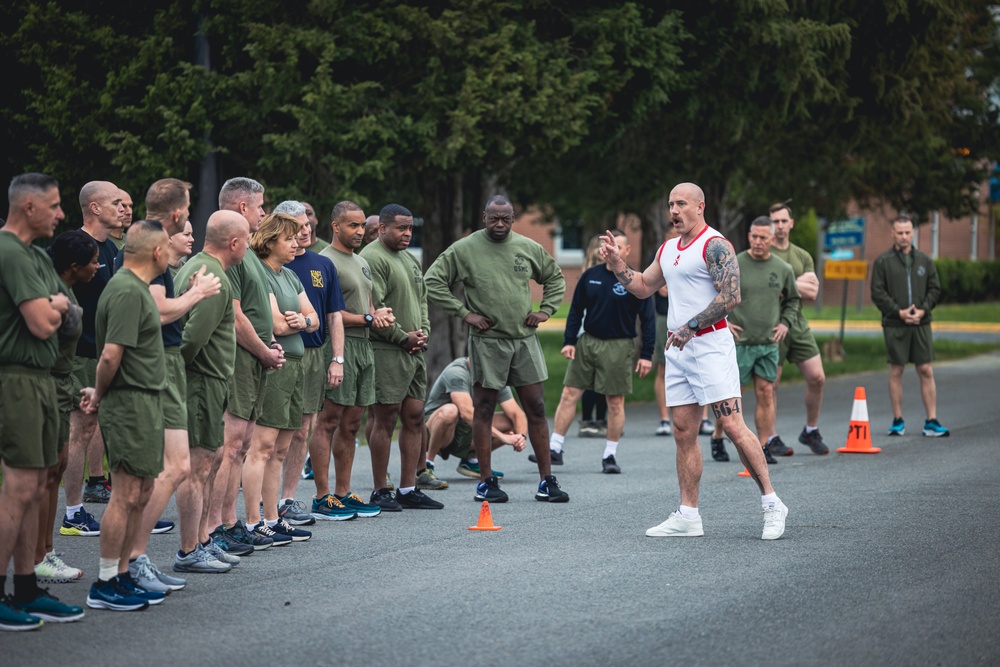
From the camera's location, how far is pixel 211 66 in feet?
53.7

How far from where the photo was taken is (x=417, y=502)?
10211 mm

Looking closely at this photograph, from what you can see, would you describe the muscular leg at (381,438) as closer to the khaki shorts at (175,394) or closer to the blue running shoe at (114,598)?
the khaki shorts at (175,394)

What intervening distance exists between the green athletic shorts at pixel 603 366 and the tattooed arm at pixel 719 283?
423 cm

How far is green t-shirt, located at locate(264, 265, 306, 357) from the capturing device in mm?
8641

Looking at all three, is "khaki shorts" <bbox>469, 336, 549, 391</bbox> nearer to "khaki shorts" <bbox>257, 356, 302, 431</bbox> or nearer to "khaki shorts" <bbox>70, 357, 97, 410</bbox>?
"khaki shorts" <bbox>257, 356, 302, 431</bbox>

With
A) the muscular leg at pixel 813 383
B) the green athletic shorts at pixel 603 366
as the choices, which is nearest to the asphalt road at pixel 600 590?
the green athletic shorts at pixel 603 366

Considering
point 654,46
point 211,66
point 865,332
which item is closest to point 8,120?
point 211,66

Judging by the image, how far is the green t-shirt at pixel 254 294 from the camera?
799 centimetres

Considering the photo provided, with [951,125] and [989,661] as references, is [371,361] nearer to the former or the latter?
[989,661]

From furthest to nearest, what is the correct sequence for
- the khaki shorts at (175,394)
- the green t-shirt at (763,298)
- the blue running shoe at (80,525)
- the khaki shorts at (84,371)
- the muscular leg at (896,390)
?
the muscular leg at (896,390)
the green t-shirt at (763,298)
the khaki shorts at (84,371)
the blue running shoe at (80,525)
the khaki shorts at (175,394)

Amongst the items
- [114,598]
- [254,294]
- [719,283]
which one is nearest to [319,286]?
[254,294]

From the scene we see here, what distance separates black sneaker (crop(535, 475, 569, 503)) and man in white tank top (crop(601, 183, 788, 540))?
5.37ft

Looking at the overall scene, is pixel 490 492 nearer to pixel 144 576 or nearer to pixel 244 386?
pixel 244 386

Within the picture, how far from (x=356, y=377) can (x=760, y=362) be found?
4.63 meters
